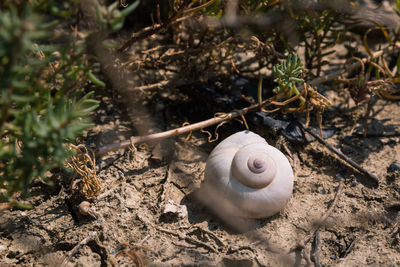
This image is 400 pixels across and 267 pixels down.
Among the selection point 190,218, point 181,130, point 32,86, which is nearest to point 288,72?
point 181,130

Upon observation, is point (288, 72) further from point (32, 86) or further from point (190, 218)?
point (32, 86)

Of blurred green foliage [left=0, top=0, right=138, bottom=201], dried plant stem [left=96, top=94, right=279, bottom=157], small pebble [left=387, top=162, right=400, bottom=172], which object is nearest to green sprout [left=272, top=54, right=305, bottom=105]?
dried plant stem [left=96, top=94, right=279, bottom=157]

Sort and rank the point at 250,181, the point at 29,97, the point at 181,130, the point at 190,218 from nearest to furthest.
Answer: the point at 29,97 < the point at 250,181 < the point at 190,218 < the point at 181,130

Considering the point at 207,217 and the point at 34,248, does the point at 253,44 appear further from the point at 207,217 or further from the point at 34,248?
the point at 34,248

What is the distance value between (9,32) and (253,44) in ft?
7.52

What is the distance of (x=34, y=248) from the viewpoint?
8.48 ft

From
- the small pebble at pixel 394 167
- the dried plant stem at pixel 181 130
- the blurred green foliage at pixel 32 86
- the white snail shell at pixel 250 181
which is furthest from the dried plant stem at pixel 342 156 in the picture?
the blurred green foliage at pixel 32 86

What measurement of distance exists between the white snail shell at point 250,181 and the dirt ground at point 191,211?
169 millimetres

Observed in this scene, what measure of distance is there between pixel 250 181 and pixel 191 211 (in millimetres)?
525

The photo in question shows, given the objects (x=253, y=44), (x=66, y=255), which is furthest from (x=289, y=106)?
(x=66, y=255)

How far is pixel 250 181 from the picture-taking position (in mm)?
2703

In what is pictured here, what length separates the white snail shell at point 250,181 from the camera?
270 centimetres

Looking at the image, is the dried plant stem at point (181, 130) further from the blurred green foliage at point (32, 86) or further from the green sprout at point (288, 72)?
the blurred green foliage at point (32, 86)

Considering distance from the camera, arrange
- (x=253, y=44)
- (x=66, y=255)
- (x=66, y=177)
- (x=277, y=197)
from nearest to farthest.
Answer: (x=66, y=255), (x=277, y=197), (x=66, y=177), (x=253, y=44)
